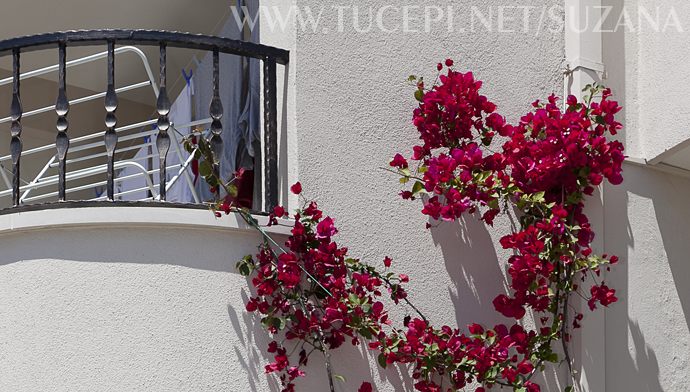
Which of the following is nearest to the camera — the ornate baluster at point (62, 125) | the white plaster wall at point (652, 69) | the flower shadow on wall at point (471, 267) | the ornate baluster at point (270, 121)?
the ornate baluster at point (62, 125)

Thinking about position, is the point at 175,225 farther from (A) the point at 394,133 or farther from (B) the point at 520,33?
(B) the point at 520,33

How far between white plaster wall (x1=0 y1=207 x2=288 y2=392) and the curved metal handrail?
805mm

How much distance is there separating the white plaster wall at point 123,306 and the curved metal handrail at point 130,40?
0.81m

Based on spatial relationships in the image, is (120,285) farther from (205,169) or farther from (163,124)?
(163,124)

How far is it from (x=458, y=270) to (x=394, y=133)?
0.76 m

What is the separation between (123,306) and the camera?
20.2 ft

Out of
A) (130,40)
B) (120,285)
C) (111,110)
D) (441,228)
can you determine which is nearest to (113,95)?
(111,110)

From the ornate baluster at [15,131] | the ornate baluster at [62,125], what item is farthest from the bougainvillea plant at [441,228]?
the ornate baluster at [15,131]

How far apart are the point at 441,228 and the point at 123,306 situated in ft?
5.56

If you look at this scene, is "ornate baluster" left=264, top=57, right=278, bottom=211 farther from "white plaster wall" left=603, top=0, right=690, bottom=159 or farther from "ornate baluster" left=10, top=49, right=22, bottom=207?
"white plaster wall" left=603, top=0, right=690, bottom=159

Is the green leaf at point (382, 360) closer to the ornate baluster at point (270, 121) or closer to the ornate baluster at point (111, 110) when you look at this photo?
the ornate baluster at point (270, 121)

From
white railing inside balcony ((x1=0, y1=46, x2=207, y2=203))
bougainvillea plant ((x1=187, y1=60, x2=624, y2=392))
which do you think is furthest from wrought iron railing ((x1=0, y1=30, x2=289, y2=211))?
bougainvillea plant ((x1=187, y1=60, x2=624, y2=392))

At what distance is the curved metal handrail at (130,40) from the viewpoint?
6.34 m

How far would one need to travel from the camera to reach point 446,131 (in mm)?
6762
